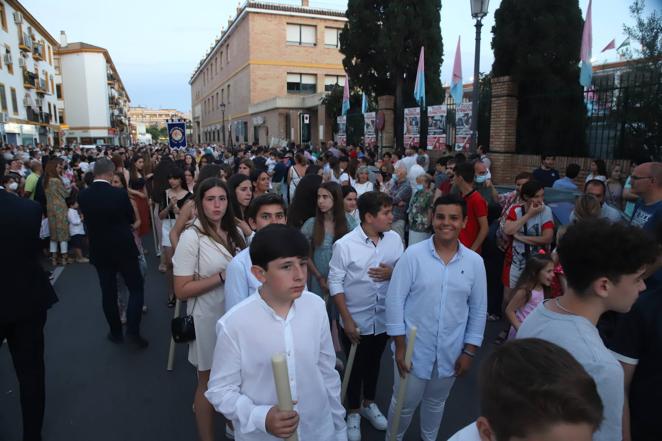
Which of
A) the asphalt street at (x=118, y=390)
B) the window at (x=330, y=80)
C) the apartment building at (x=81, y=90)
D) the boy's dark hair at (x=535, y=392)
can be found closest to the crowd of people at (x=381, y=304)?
the boy's dark hair at (x=535, y=392)

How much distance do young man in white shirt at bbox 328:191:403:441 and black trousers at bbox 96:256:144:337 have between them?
8.52ft

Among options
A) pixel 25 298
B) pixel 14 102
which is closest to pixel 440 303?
pixel 25 298

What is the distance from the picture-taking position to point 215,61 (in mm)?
53250

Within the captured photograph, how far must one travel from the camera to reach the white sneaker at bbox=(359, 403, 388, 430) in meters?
3.36

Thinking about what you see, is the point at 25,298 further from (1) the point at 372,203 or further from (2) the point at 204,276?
(1) the point at 372,203

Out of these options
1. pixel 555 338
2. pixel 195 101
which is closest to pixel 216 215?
pixel 555 338

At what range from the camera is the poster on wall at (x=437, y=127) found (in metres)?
14.4

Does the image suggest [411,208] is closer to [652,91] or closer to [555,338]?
[555,338]

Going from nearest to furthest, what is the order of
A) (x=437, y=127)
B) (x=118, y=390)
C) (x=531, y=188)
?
1. (x=118, y=390)
2. (x=531, y=188)
3. (x=437, y=127)

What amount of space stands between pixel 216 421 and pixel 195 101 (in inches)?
3155

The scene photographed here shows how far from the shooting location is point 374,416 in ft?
11.2

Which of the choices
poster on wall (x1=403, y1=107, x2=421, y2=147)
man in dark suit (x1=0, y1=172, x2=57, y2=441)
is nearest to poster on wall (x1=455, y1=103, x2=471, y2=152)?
poster on wall (x1=403, y1=107, x2=421, y2=147)

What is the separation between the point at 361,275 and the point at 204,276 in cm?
108

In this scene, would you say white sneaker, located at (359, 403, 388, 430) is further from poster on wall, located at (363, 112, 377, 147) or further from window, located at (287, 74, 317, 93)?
window, located at (287, 74, 317, 93)
